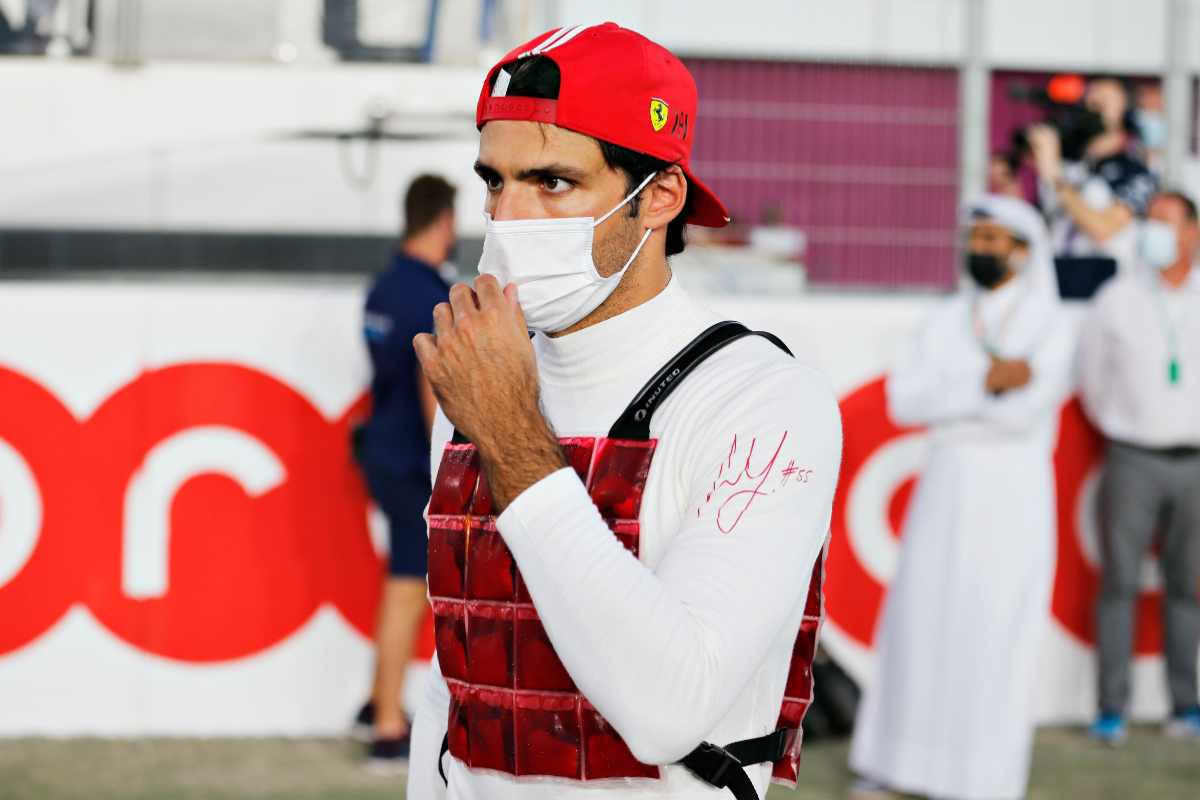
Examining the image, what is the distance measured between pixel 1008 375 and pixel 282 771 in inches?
113

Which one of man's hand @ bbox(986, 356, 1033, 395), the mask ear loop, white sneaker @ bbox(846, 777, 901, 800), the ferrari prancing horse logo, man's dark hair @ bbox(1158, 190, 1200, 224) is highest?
man's dark hair @ bbox(1158, 190, 1200, 224)

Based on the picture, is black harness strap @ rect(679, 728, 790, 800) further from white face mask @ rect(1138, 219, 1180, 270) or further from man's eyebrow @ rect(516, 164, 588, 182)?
white face mask @ rect(1138, 219, 1180, 270)

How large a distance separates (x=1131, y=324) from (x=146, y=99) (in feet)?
15.2

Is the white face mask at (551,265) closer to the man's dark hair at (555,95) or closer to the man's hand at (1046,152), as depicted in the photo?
the man's dark hair at (555,95)

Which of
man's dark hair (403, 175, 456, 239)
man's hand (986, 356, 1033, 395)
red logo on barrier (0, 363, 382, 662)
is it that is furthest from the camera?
red logo on barrier (0, 363, 382, 662)

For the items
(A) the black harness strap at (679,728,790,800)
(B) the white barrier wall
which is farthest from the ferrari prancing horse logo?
(B) the white barrier wall

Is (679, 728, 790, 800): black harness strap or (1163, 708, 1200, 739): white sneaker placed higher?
(679, 728, 790, 800): black harness strap

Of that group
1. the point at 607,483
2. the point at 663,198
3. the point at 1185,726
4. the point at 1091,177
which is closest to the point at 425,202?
the point at 1185,726

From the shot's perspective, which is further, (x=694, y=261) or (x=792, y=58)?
(x=792, y=58)

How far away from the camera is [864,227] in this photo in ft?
49.6

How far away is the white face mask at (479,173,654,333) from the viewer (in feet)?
6.61

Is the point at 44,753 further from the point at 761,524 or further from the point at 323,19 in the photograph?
the point at 761,524

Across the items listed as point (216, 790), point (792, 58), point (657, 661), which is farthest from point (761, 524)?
point (792, 58)

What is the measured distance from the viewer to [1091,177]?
8.89m
